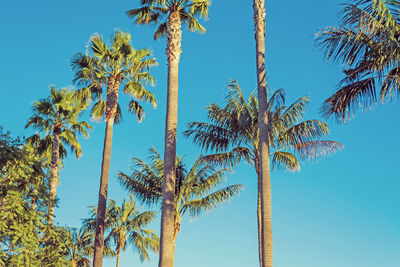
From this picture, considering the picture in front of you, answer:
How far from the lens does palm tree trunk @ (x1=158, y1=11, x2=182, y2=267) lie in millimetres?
15055

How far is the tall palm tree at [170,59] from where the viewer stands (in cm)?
1526

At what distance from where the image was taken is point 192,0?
66.0 feet

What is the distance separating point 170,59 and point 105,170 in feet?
27.0

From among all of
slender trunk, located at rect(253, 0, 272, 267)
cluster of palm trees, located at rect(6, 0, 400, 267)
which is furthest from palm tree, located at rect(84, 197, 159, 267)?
slender trunk, located at rect(253, 0, 272, 267)

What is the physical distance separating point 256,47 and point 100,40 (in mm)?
13652

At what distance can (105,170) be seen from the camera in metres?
24.1

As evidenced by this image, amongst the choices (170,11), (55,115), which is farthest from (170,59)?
(55,115)

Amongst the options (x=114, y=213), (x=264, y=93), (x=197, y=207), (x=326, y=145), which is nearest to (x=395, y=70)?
(x=264, y=93)

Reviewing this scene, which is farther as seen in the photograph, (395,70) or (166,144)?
(166,144)

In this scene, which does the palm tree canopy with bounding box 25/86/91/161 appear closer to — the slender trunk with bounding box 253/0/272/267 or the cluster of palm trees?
the cluster of palm trees

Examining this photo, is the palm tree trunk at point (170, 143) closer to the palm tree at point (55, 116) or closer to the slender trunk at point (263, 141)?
the slender trunk at point (263, 141)

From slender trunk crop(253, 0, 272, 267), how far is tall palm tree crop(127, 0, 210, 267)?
378 cm

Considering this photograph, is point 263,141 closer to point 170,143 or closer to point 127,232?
point 170,143

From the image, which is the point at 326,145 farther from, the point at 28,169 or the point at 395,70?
the point at 28,169
